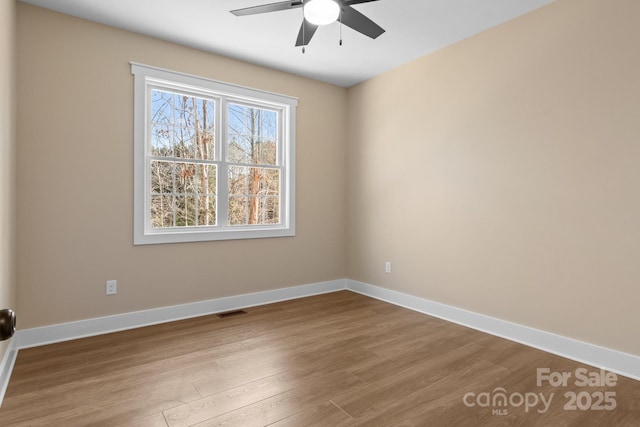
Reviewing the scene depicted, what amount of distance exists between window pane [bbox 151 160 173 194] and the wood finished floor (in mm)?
1341

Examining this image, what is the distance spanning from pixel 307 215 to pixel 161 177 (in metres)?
1.77

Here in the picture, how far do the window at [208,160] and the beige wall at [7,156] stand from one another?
0.87 metres

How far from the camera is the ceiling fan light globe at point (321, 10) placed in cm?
204

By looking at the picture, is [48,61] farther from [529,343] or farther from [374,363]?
[529,343]

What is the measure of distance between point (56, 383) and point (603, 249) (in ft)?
12.5

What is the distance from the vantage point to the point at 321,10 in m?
2.06

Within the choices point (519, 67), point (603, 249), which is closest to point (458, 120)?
point (519, 67)

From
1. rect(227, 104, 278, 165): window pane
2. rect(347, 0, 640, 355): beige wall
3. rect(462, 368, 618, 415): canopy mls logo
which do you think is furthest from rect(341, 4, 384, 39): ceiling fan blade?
rect(462, 368, 618, 415): canopy mls logo

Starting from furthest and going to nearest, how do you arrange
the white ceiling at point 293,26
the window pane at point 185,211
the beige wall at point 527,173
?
the window pane at point 185,211, the white ceiling at point 293,26, the beige wall at point 527,173

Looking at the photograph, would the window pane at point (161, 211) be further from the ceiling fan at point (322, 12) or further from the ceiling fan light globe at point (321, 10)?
the ceiling fan light globe at point (321, 10)

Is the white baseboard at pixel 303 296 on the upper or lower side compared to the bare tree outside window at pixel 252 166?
lower

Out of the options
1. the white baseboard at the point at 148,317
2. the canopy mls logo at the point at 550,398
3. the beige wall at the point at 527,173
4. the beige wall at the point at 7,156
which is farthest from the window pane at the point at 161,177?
the canopy mls logo at the point at 550,398

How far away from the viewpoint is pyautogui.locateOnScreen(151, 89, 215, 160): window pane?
11.3 ft

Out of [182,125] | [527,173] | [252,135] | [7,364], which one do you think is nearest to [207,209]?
[182,125]
